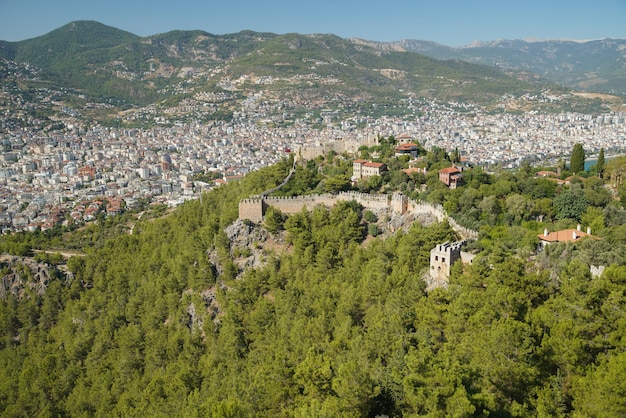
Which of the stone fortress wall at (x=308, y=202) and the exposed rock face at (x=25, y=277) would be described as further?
the exposed rock face at (x=25, y=277)

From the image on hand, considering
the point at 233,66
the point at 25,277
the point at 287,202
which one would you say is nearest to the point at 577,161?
the point at 287,202

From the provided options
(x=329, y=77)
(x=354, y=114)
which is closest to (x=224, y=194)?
(x=354, y=114)

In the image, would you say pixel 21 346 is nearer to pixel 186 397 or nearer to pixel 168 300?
pixel 168 300

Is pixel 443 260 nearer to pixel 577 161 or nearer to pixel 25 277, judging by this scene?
pixel 577 161

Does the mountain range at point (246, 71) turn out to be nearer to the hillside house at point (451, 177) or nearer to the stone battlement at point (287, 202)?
the hillside house at point (451, 177)

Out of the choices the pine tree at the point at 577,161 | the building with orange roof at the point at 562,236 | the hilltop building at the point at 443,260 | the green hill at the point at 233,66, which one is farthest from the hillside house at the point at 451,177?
the green hill at the point at 233,66

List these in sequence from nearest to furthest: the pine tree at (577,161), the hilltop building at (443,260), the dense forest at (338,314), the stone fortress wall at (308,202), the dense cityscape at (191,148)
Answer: the dense forest at (338,314) < the hilltop building at (443,260) < the stone fortress wall at (308,202) < the pine tree at (577,161) < the dense cityscape at (191,148)

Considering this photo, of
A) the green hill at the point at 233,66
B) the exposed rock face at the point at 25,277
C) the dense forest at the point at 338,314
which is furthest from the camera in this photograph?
the green hill at the point at 233,66
